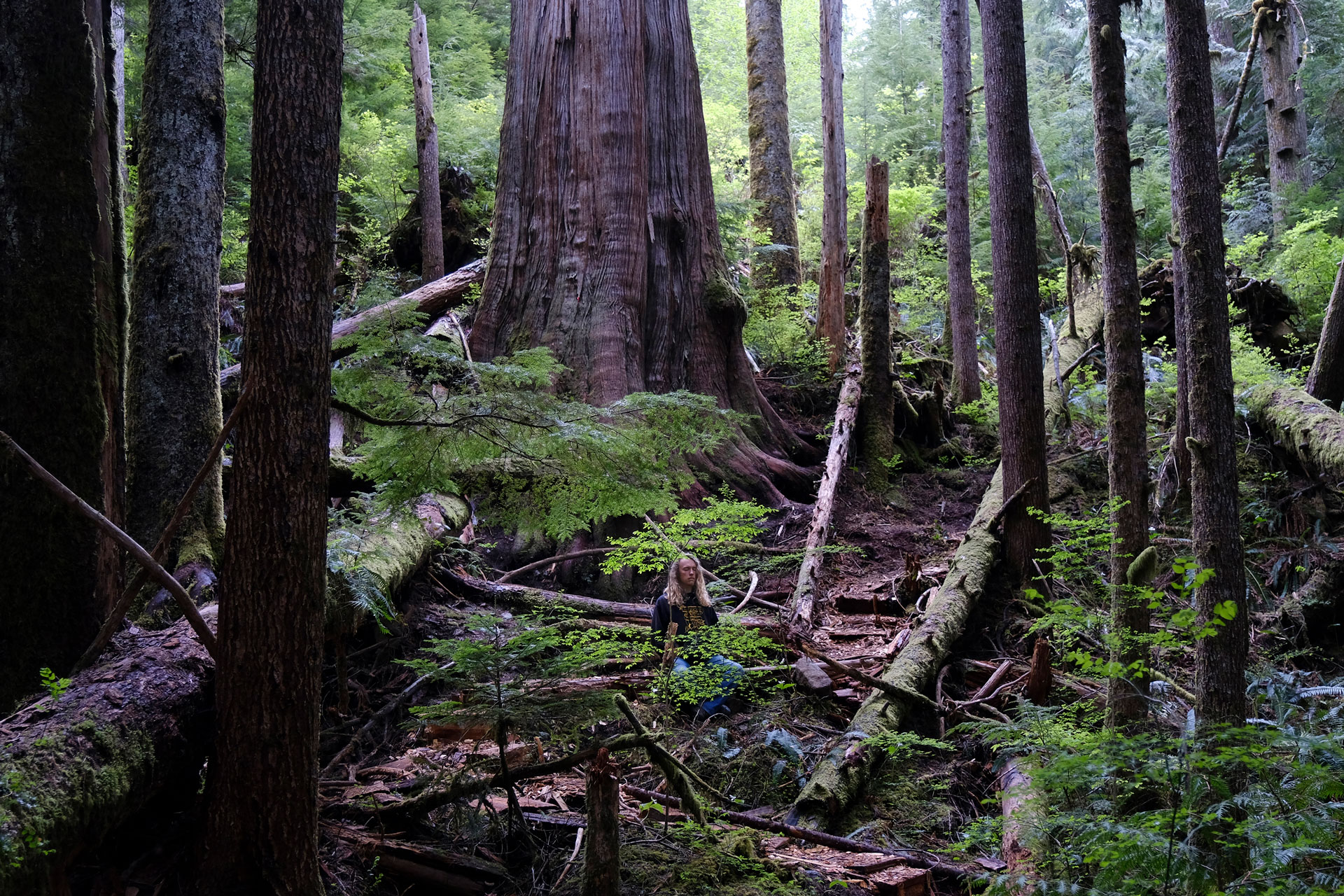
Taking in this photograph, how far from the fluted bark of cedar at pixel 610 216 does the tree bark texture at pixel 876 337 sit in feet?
6.86

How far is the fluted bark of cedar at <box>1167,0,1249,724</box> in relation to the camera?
4.57 meters

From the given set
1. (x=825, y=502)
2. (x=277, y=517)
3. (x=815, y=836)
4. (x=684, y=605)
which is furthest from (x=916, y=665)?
(x=277, y=517)

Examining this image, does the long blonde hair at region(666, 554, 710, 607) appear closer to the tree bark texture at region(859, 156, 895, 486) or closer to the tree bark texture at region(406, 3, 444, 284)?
the tree bark texture at region(859, 156, 895, 486)

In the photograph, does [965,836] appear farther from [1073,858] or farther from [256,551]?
[256,551]

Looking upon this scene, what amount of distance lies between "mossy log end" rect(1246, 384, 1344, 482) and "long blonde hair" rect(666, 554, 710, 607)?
6.09 meters

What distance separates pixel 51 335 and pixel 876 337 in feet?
32.8

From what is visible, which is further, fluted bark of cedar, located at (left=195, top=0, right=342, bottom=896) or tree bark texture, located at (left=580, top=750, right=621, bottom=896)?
tree bark texture, located at (left=580, top=750, right=621, bottom=896)

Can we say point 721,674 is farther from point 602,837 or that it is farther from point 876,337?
point 876,337

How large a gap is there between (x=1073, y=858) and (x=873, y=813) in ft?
5.55

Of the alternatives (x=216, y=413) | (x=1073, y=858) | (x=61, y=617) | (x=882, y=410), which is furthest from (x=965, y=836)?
(x=882, y=410)

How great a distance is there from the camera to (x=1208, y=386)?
4.77 meters

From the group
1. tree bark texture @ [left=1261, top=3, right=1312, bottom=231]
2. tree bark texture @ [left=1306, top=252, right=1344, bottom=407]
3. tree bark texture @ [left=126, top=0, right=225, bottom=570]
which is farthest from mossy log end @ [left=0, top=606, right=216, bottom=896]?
tree bark texture @ [left=1261, top=3, right=1312, bottom=231]

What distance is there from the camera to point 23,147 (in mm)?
4070

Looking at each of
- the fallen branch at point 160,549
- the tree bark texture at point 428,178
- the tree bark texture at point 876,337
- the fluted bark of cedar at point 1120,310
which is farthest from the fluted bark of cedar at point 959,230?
the fallen branch at point 160,549
